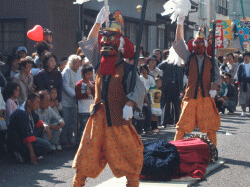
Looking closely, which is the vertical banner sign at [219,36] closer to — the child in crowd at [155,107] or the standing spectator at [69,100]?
the child in crowd at [155,107]

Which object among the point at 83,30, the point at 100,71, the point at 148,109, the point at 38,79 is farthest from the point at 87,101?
the point at 83,30

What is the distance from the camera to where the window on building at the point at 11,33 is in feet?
46.6

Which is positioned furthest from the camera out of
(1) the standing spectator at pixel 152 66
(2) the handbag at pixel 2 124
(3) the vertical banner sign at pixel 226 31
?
(3) the vertical banner sign at pixel 226 31

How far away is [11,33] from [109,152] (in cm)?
977

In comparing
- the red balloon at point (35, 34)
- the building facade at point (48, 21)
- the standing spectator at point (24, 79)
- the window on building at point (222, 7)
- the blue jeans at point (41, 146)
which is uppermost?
the window on building at point (222, 7)

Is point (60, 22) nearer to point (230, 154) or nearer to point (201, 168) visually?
point (230, 154)

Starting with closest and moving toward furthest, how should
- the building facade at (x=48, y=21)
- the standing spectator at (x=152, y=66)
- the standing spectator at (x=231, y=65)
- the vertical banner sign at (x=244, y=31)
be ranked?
the standing spectator at (x=152, y=66) < the building facade at (x=48, y=21) < the standing spectator at (x=231, y=65) < the vertical banner sign at (x=244, y=31)

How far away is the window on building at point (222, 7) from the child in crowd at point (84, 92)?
1203 inches

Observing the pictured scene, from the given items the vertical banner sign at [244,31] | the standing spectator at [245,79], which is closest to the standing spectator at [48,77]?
the standing spectator at [245,79]

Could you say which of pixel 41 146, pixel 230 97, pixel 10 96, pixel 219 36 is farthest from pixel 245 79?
pixel 219 36

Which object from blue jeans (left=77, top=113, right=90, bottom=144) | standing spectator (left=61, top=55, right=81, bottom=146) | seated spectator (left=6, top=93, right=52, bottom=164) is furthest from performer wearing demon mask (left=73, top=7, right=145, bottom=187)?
standing spectator (left=61, top=55, right=81, bottom=146)

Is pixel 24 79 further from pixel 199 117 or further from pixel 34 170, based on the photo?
pixel 199 117

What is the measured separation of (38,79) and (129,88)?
14.7 ft

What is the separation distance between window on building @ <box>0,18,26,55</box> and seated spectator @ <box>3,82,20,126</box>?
229 inches
